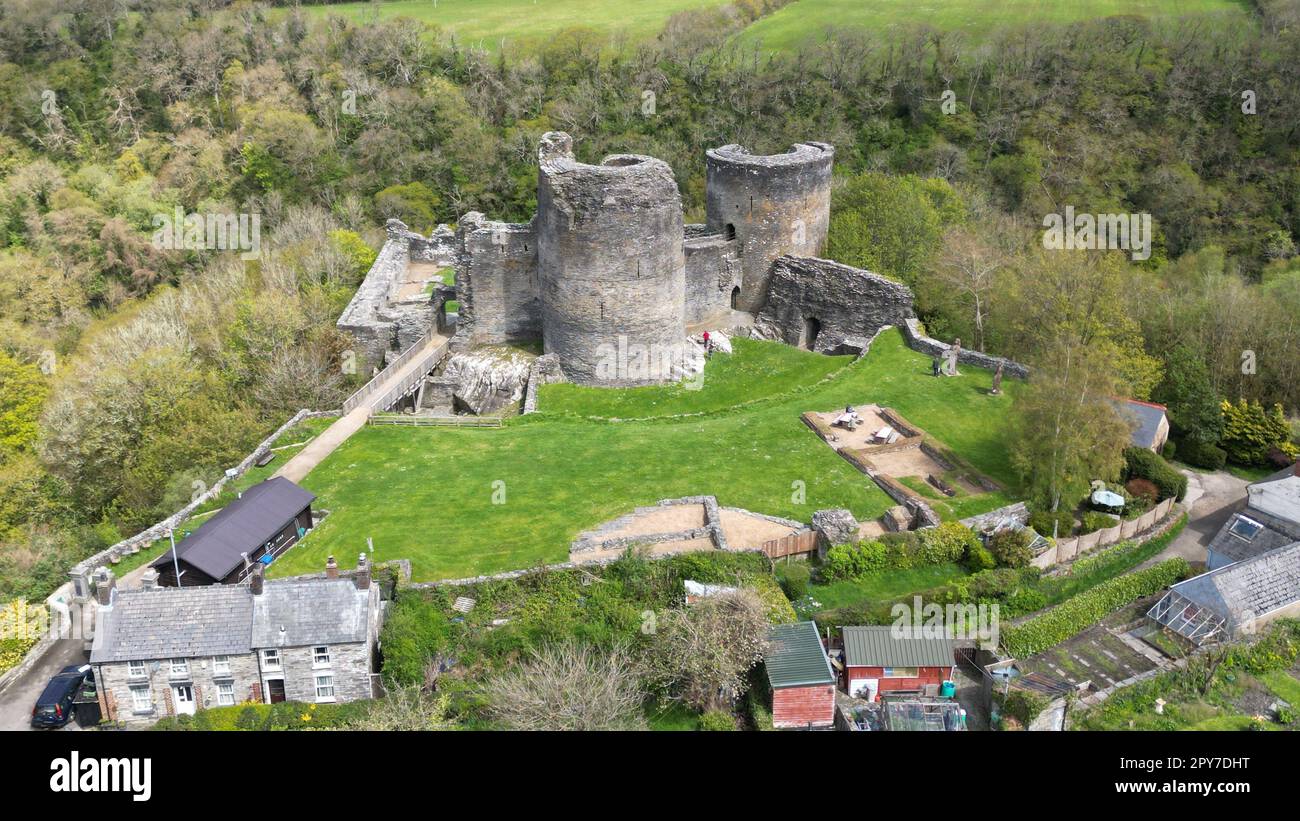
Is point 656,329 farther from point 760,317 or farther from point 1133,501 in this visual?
point 1133,501

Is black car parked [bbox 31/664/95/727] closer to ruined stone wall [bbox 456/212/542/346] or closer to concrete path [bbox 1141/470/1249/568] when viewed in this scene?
ruined stone wall [bbox 456/212/542/346]

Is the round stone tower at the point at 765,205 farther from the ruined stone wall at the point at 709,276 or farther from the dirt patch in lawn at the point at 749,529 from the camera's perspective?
the dirt patch in lawn at the point at 749,529

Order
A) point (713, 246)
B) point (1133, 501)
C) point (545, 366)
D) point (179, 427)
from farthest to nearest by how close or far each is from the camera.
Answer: point (713, 246) → point (545, 366) → point (179, 427) → point (1133, 501)

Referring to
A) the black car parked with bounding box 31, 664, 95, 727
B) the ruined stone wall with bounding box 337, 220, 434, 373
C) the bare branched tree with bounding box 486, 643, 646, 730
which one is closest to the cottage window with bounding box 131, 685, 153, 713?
the black car parked with bounding box 31, 664, 95, 727

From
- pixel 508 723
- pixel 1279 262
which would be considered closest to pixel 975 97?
pixel 1279 262

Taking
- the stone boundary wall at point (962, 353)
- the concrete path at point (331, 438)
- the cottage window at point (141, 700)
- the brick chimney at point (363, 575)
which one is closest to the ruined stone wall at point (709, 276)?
the stone boundary wall at point (962, 353)

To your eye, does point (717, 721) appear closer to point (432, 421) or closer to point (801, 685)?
point (801, 685)
